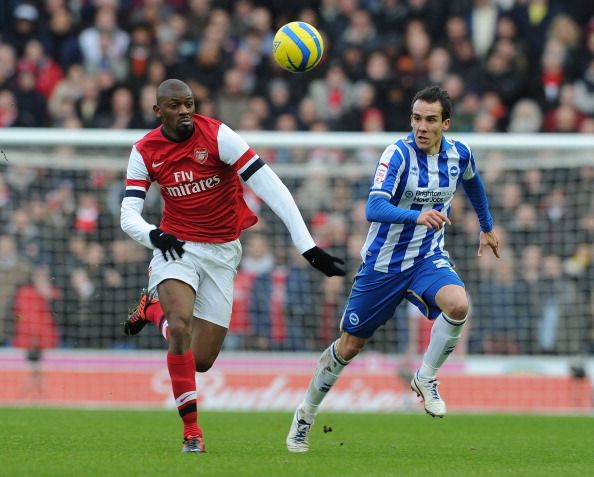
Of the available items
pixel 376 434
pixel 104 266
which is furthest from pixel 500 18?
pixel 376 434

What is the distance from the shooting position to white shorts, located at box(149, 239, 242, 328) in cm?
863

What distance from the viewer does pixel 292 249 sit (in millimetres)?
15930

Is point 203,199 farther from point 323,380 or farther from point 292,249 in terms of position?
point 292,249

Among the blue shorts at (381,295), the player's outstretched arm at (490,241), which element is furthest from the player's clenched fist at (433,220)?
the player's outstretched arm at (490,241)

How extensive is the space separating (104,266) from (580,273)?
223 inches

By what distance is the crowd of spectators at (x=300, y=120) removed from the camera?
15.2m

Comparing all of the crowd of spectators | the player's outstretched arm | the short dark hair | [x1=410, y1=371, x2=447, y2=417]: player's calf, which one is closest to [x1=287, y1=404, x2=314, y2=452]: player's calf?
[x1=410, y1=371, x2=447, y2=417]: player's calf

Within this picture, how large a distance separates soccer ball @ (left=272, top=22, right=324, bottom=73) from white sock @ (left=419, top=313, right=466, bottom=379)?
232 cm

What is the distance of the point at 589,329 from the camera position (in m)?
15.1

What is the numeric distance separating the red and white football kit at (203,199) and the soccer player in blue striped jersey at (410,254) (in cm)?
66

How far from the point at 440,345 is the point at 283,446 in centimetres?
152

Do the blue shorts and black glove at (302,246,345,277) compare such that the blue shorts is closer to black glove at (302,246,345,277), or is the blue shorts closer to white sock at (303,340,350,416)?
white sock at (303,340,350,416)

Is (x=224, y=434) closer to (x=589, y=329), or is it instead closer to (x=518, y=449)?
(x=518, y=449)

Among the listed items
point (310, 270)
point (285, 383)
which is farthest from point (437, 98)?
point (310, 270)
